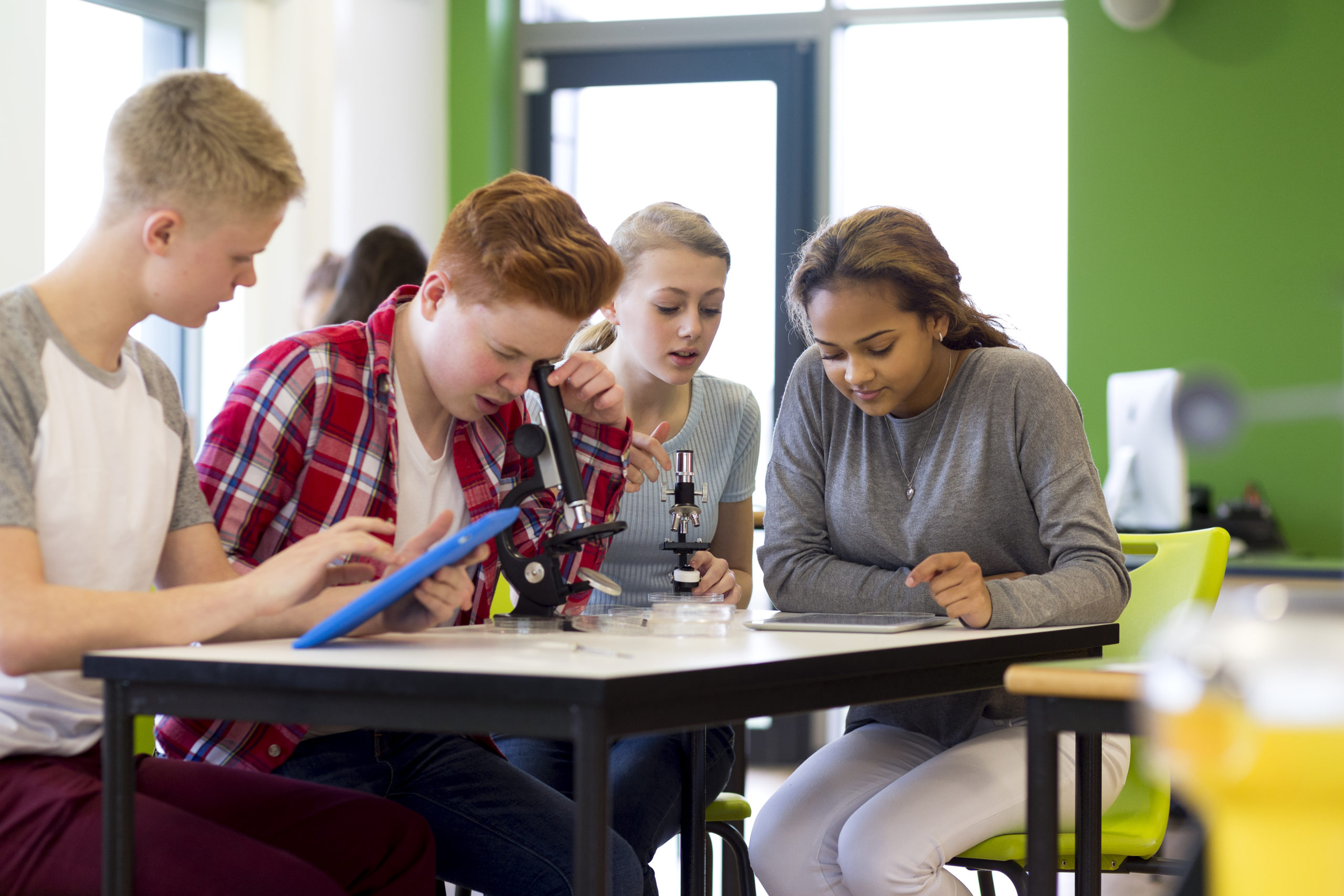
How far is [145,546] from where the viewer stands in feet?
4.62

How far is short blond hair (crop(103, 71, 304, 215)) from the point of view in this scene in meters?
1.33

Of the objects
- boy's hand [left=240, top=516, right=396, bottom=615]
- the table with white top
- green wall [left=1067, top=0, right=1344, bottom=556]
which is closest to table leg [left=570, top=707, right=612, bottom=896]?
the table with white top

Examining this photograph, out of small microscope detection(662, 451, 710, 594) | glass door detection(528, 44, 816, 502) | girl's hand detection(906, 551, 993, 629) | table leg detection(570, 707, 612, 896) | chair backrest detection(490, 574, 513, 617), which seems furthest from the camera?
glass door detection(528, 44, 816, 502)

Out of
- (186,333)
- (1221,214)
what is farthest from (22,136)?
(1221,214)

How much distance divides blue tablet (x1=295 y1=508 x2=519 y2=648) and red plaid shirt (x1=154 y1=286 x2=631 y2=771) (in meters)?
0.30

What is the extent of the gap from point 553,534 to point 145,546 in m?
0.46

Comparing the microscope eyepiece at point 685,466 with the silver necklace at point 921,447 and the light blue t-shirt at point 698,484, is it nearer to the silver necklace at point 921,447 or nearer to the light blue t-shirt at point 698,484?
the light blue t-shirt at point 698,484

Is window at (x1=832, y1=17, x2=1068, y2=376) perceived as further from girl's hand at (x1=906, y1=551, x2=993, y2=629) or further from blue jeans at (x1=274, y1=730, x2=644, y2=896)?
blue jeans at (x1=274, y1=730, x2=644, y2=896)

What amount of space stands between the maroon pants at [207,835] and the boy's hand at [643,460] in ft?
1.95

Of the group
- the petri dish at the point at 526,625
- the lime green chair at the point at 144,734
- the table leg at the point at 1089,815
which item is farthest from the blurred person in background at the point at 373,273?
the table leg at the point at 1089,815

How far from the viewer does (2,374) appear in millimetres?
1261

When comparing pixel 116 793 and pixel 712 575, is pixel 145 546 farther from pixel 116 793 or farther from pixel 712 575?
pixel 712 575

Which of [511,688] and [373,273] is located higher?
[373,273]

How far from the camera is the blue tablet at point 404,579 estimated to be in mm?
1198
